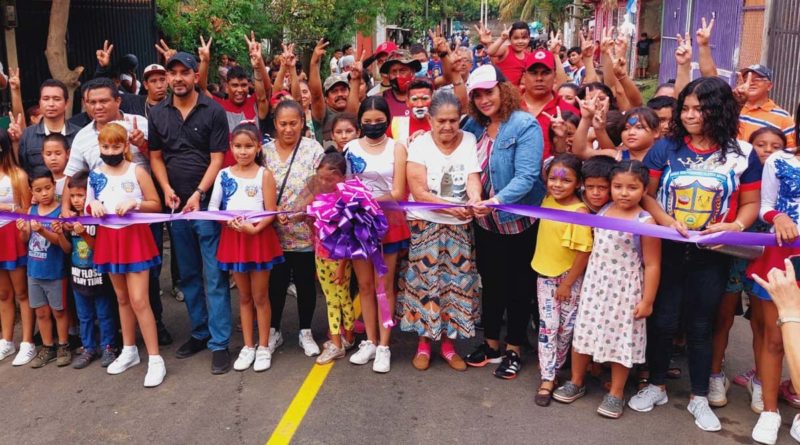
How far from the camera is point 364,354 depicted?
5.21m

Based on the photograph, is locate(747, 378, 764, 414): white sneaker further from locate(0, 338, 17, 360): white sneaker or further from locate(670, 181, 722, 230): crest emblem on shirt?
locate(0, 338, 17, 360): white sneaker

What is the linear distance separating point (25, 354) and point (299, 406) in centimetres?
222

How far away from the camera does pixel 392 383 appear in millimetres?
4914

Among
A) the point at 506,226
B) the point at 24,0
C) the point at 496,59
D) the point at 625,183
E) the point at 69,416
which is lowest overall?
the point at 69,416

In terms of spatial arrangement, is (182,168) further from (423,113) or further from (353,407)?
(353,407)

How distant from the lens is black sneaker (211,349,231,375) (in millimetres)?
5113

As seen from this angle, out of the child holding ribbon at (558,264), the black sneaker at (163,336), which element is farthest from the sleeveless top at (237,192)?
the child holding ribbon at (558,264)

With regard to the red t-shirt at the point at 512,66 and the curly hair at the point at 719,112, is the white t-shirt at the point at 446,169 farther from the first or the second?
the red t-shirt at the point at 512,66

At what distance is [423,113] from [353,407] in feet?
7.21

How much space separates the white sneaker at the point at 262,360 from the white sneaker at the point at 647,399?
2.43 m

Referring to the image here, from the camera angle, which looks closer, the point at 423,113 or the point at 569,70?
the point at 423,113

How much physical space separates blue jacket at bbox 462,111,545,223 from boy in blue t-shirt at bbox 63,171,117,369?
2.76 metres

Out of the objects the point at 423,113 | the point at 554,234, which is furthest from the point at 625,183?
the point at 423,113

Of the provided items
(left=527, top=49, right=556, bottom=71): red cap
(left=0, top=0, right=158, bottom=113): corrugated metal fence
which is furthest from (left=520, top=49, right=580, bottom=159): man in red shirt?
(left=0, top=0, right=158, bottom=113): corrugated metal fence
